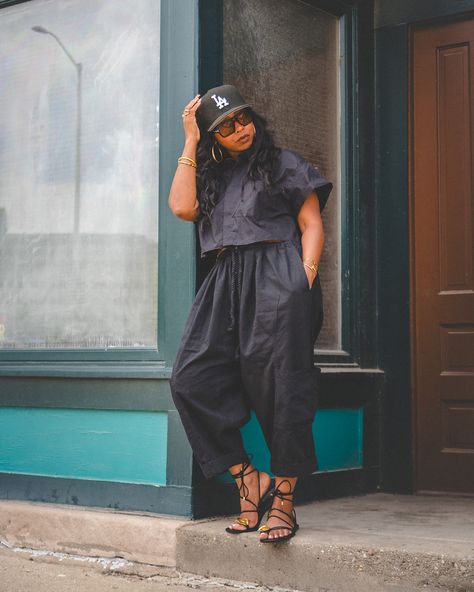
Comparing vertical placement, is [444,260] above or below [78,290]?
above

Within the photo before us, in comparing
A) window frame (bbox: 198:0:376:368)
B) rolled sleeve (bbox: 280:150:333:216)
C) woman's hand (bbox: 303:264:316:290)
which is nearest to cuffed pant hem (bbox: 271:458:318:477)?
woman's hand (bbox: 303:264:316:290)

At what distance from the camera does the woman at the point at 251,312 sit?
3.47m

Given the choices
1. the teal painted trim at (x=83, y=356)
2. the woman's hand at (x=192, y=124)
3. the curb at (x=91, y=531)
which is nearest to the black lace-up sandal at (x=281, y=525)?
the curb at (x=91, y=531)

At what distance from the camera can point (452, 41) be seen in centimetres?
484

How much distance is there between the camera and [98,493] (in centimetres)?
419

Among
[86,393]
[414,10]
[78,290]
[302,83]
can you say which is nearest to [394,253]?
[302,83]

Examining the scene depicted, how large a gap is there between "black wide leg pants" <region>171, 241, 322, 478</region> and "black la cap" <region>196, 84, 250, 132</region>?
510mm

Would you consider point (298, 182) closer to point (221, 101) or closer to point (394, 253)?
point (221, 101)

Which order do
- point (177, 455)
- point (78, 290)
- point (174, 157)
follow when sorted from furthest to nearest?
1. point (78, 290)
2. point (174, 157)
3. point (177, 455)

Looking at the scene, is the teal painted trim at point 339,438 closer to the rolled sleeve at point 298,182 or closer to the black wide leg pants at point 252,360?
the black wide leg pants at point 252,360

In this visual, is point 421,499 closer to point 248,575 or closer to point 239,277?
point 248,575

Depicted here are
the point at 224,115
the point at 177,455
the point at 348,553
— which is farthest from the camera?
the point at 177,455

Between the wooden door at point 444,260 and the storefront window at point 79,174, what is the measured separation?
1.46 meters

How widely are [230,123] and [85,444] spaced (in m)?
1.66
